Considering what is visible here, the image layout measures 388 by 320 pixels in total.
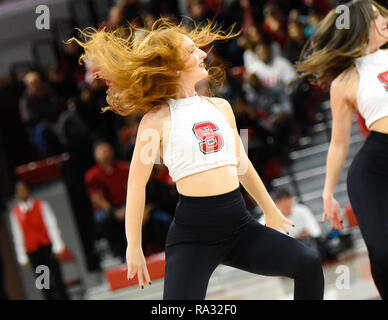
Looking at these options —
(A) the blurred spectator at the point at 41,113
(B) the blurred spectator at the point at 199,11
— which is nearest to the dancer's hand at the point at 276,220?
(A) the blurred spectator at the point at 41,113

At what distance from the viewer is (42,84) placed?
25.5 feet

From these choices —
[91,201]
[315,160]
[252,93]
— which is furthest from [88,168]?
[315,160]

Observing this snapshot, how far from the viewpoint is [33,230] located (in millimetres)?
6262

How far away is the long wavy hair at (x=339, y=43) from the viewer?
3223 mm

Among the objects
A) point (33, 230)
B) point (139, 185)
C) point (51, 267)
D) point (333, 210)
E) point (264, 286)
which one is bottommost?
point (264, 286)

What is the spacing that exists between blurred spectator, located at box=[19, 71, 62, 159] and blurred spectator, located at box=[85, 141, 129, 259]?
1.27 meters

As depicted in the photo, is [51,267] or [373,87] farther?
[51,267]

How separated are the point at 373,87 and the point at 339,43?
1.10 ft

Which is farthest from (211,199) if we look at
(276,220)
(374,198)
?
(374,198)

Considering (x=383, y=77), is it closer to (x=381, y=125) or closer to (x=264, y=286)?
(x=381, y=125)

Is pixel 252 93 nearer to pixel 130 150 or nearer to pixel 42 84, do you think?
pixel 130 150

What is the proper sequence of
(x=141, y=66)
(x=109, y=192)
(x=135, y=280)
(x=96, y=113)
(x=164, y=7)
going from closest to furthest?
1. (x=141, y=66)
2. (x=135, y=280)
3. (x=109, y=192)
4. (x=96, y=113)
5. (x=164, y=7)

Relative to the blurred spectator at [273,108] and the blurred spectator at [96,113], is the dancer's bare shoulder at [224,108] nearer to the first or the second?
the blurred spectator at [273,108]

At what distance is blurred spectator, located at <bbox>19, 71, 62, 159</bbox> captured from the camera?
749 centimetres
